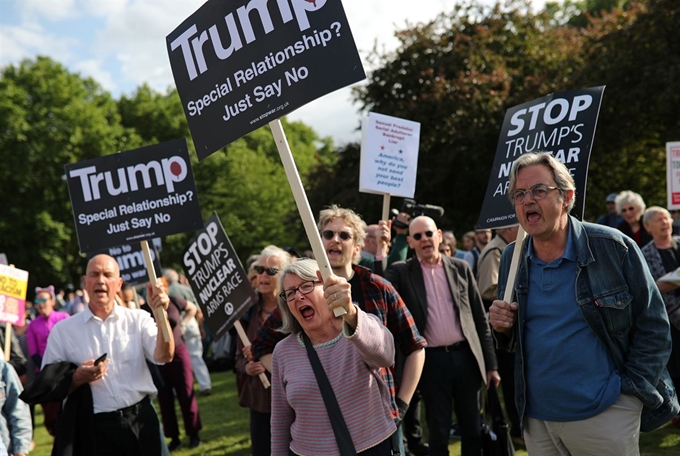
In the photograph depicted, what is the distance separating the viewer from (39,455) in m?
9.62

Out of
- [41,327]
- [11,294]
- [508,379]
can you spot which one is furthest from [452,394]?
[41,327]

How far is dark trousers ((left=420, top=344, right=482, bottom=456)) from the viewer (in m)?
6.12

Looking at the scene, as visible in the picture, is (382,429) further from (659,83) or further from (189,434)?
(659,83)

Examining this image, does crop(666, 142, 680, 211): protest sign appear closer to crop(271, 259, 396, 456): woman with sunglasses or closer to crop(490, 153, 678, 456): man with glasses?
crop(490, 153, 678, 456): man with glasses

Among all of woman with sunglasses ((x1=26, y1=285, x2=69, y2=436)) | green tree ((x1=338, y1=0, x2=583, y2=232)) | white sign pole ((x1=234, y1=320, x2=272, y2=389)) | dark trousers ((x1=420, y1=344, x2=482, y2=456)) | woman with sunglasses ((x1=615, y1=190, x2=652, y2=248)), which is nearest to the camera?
white sign pole ((x1=234, y1=320, x2=272, y2=389))

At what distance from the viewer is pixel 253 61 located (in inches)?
147

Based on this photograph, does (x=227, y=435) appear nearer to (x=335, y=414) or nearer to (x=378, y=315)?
(x=378, y=315)

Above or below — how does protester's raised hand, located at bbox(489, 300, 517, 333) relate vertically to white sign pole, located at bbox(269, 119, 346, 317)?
below

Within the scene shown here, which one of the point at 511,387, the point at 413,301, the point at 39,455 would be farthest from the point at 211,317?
the point at 39,455

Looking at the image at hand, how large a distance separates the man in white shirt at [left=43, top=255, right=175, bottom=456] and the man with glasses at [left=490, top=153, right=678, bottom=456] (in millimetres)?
2440

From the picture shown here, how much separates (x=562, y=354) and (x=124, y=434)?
2936mm

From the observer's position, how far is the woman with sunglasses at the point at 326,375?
3.65 meters

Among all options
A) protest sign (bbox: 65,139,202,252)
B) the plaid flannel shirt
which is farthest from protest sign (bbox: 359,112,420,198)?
the plaid flannel shirt

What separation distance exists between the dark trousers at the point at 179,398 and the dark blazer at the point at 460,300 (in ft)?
13.2
